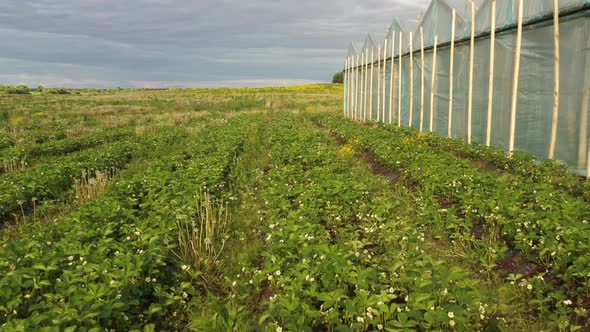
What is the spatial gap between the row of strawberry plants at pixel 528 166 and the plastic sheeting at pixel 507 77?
788mm

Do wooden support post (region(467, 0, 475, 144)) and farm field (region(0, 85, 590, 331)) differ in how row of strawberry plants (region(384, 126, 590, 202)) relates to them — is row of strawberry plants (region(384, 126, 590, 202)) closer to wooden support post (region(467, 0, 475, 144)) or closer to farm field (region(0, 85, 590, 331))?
farm field (region(0, 85, 590, 331))

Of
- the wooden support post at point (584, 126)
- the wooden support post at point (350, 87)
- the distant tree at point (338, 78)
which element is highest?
the distant tree at point (338, 78)

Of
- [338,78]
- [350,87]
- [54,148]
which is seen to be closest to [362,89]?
[350,87]

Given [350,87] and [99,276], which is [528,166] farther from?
[350,87]

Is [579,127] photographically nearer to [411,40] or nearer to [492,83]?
[492,83]

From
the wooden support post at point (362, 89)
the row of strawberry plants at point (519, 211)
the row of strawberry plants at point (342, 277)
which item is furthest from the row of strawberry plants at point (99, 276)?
the wooden support post at point (362, 89)

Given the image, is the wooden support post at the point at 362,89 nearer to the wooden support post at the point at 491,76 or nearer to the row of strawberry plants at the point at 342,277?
the wooden support post at the point at 491,76

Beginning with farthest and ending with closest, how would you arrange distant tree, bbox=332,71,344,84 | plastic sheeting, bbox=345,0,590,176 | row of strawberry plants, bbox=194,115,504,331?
distant tree, bbox=332,71,344,84, plastic sheeting, bbox=345,0,590,176, row of strawberry plants, bbox=194,115,504,331

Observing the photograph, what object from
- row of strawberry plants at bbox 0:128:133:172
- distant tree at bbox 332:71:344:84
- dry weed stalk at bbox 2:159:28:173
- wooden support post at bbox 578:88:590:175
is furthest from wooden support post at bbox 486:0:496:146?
distant tree at bbox 332:71:344:84

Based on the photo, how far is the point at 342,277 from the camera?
341cm

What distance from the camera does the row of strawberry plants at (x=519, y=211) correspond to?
365 centimetres

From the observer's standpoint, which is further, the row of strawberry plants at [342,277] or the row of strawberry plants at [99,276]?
the row of strawberry plants at [99,276]

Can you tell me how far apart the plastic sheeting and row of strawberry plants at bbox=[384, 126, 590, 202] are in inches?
31.0

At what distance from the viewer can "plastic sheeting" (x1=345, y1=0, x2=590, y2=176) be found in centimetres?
782
